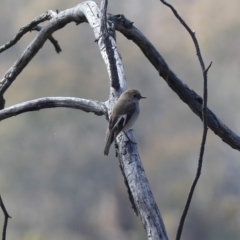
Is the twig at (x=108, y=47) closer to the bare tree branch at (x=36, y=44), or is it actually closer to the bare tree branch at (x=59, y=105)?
the bare tree branch at (x=59, y=105)

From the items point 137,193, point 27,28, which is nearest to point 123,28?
point 27,28

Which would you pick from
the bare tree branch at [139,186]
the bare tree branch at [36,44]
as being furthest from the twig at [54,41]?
the bare tree branch at [139,186]

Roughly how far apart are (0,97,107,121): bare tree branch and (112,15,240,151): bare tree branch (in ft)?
0.99

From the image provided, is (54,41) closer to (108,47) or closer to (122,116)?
(122,116)

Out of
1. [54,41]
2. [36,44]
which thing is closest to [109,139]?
[36,44]

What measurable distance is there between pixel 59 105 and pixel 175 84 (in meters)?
0.44

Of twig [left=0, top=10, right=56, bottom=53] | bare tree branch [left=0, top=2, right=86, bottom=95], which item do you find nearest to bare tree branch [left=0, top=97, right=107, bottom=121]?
bare tree branch [left=0, top=2, right=86, bottom=95]

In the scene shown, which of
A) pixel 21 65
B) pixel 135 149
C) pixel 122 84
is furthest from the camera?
pixel 21 65

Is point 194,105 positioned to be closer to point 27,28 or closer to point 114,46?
point 114,46

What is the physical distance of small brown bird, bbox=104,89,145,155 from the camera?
5.75ft

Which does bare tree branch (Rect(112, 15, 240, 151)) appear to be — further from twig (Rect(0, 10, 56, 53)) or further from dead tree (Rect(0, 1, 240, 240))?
twig (Rect(0, 10, 56, 53))

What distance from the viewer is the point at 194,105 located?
1.82 metres

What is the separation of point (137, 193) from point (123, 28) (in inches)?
33.8

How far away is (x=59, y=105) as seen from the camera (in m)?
1.85
